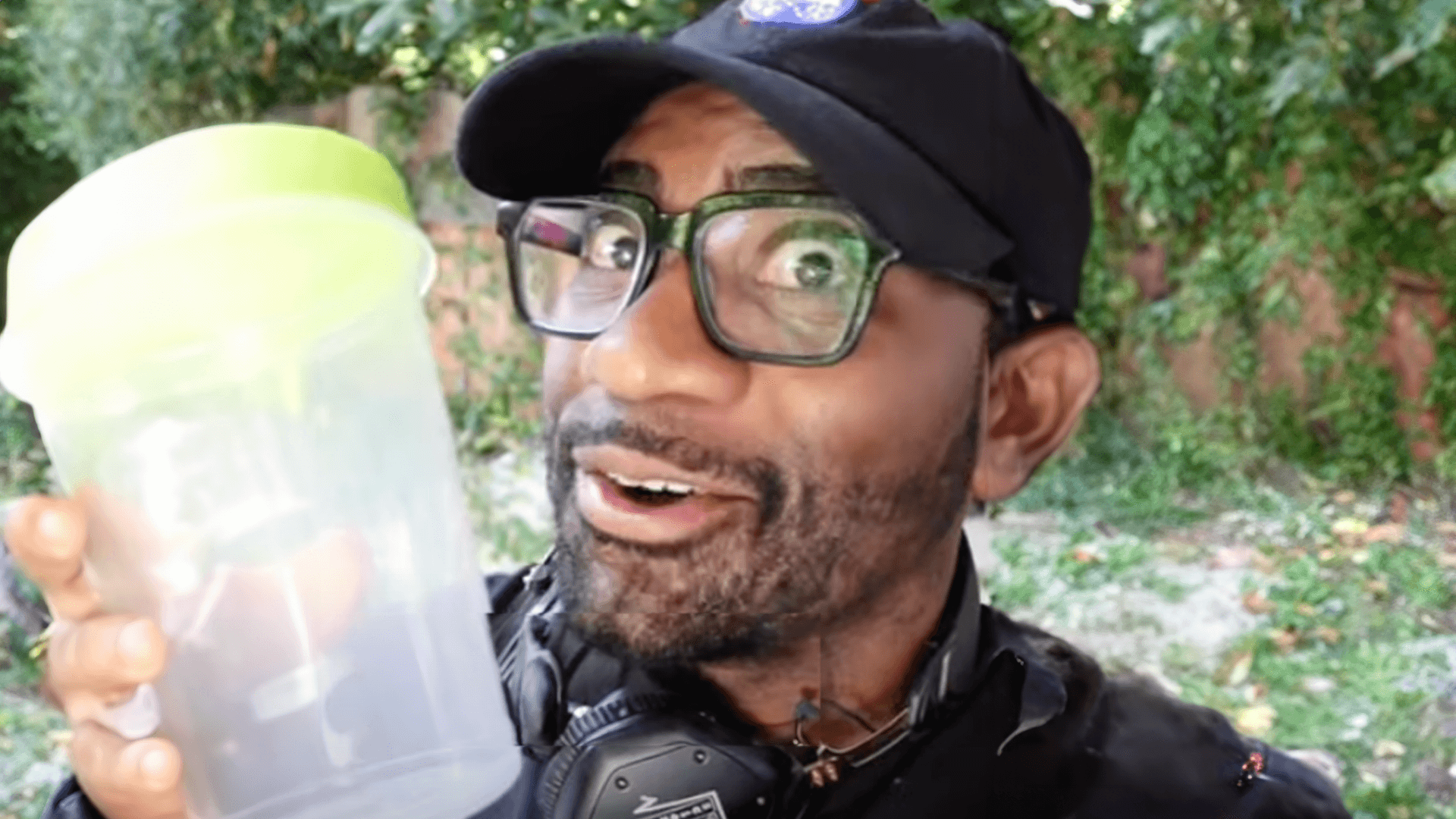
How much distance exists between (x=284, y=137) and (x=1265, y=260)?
3.31m

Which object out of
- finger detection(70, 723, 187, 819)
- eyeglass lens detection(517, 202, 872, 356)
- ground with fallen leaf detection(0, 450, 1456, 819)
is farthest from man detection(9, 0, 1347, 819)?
ground with fallen leaf detection(0, 450, 1456, 819)

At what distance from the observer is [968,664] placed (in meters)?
1.15

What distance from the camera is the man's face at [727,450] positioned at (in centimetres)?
97

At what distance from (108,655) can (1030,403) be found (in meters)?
0.85

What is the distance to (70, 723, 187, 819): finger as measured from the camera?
2.37ft

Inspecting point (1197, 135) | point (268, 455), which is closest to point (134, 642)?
point (268, 455)

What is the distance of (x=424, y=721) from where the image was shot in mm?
804

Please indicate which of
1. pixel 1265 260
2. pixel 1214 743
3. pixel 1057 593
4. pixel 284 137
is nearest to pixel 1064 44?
pixel 1265 260

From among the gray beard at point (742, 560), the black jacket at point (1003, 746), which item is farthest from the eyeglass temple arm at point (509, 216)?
the black jacket at point (1003, 746)

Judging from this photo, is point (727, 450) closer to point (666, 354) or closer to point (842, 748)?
point (666, 354)

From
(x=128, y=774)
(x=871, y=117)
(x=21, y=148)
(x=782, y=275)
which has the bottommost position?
(x=21, y=148)

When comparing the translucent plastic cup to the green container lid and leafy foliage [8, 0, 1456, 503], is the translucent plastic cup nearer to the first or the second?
the green container lid

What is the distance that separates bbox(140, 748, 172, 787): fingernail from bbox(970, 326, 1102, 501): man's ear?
2.38 feet

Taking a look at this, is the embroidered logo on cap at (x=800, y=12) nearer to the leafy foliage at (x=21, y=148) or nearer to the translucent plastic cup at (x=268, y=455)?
the translucent plastic cup at (x=268, y=455)
